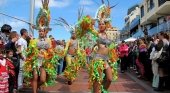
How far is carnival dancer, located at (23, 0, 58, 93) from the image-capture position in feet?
30.7

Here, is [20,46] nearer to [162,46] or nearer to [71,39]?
[71,39]

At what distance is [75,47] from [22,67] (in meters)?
3.31

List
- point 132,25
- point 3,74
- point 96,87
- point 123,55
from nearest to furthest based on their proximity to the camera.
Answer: point 3,74 → point 96,87 → point 123,55 → point 132,25

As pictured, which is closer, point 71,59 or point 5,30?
point 5,30

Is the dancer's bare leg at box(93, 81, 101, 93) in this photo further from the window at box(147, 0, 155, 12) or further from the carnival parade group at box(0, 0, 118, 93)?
the window at box(147, 0, 155, 12)

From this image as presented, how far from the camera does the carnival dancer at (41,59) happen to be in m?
9.36

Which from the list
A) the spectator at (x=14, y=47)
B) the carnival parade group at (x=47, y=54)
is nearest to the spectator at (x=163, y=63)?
the carnival parade group at (x=47, y=54)

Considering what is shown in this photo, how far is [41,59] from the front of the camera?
30.9 feet

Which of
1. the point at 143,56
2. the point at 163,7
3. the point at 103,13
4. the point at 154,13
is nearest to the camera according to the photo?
the point at 103,13

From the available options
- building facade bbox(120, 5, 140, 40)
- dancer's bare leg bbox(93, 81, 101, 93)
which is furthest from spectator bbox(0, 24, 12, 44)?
building facade bbox(120, 5, 140, 40)

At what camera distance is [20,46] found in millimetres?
10242

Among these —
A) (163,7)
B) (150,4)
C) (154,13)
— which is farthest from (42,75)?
(150,4)

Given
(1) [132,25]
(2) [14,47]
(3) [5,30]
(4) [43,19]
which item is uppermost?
(1) [132,25]

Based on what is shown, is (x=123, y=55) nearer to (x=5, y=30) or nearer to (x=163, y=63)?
(x=163, y=63)
